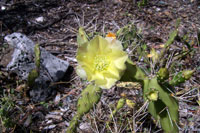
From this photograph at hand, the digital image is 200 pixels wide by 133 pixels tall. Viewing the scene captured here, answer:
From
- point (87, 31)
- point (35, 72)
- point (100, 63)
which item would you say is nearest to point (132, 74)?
point (100, 63)

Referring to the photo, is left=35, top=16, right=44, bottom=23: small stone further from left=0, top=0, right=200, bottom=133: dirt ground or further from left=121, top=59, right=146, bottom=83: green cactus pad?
left=121, top=59, right=146, bottom=83: green cactus pad

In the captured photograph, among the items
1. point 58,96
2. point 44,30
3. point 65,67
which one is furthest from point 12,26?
point 58,96

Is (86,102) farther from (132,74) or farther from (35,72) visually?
(35,72)

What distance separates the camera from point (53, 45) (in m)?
2.16

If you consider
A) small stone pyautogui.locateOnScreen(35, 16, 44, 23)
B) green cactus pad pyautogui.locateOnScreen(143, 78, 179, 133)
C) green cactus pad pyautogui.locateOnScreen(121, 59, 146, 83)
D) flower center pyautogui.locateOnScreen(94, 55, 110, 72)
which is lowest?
green cactus pad pyautogui.locateOnScreen(143, 78, 179, 133)

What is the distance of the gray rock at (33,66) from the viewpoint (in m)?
1.67

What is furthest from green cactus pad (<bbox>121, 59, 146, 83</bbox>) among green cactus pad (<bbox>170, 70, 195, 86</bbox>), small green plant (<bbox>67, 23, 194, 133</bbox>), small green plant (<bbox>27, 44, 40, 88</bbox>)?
small green plant (<bbox>27, 44, 40, 88</bbox>)

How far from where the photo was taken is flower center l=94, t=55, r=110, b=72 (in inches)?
50.0

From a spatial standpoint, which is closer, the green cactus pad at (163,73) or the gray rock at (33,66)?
the green cactus pad at (163,73)

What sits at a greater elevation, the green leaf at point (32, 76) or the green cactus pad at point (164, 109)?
the green leaf at point (32, 76)

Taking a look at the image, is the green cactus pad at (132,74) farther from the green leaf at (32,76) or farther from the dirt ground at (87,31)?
the green leaf at (32,76)

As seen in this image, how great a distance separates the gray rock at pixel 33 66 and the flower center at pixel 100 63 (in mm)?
640

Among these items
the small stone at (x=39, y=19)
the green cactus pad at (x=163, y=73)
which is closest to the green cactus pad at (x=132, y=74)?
the green cactus pad at (x=163, y=73)

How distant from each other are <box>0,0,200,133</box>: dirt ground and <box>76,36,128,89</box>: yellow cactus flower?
257mm
